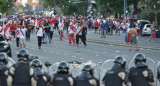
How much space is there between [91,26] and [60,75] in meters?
54.3

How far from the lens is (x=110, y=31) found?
49.8 m

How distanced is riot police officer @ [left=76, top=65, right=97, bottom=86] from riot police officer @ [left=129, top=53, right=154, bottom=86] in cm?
83

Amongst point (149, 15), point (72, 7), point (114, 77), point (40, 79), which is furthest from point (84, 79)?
point (72, 7)

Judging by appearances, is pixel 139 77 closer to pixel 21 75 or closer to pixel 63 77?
pixel 63 77

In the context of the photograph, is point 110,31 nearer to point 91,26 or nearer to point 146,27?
point 146,27

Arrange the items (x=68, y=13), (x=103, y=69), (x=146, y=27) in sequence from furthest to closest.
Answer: (x=68, y=13)
(x=146, y=27)
(x=103, y=69)

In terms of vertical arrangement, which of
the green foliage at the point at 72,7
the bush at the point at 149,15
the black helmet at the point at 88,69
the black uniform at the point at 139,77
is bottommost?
the black uniform at the point at 139,77

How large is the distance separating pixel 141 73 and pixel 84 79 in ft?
3.79

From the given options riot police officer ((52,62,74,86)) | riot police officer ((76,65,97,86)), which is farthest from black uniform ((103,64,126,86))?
riot police officer ((52,62,74,86))

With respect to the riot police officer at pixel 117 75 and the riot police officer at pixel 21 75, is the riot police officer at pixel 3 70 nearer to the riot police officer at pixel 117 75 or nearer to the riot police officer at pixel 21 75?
the riot police officer at pixel 21 75

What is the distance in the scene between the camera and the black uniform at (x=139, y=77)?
365 inches

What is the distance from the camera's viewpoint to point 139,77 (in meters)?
9.32

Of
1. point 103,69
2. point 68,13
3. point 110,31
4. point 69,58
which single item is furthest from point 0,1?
point 68,13

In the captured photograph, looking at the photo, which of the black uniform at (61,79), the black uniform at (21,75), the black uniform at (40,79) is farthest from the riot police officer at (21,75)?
the black uniform at (61,79)
